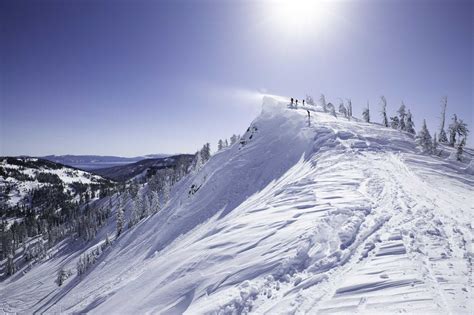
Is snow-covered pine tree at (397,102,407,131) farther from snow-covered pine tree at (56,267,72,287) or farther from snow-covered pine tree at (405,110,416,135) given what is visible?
snow-covered pine tree at (56,267,72,287)

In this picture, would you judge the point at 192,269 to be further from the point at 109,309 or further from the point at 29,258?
the point at 29,258

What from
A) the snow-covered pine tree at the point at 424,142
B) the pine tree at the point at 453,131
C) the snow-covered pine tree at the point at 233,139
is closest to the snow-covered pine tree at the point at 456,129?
the pine tree at the point at 453,131

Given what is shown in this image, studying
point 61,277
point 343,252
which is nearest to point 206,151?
point 61,277

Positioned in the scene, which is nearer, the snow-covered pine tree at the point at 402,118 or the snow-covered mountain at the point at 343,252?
the snow-covered mountain at the point at 343,252

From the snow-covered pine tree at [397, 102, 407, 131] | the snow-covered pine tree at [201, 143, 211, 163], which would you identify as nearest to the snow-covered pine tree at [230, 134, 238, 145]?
the snow-covered pine tree at [201, 143, 211, 163]

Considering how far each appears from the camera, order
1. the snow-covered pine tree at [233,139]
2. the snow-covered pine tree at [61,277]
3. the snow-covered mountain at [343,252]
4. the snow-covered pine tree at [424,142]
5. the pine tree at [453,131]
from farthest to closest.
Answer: the snow-covered pine tree at [233,139], the snow-covered pine tree at [61,277], the pine tree at [453,131], the snow-covered pine tree at [424,142], the snow-covered mountain at [343,252]

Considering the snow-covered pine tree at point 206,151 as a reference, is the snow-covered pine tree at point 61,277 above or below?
below

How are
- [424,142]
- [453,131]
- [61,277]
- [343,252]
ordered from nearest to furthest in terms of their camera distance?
[343,252] < [424,142] < [453,131] < [61,277]

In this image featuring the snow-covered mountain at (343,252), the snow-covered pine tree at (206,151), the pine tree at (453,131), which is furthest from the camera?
the snow-covered pine tree at (206,151)

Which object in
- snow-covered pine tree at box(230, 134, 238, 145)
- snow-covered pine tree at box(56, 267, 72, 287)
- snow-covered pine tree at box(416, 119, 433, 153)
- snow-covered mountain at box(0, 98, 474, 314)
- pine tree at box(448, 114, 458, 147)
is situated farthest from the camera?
snow-covered pine tree at box(230, 134, 238, 145)

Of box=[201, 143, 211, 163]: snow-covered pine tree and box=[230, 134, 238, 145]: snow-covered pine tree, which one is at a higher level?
box=[230, 134, 238, 145]: snow-covered pine tree

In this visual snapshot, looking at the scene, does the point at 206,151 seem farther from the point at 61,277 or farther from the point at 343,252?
the point at 343,252

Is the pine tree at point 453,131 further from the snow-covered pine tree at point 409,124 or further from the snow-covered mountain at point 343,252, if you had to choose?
the snow-covered mountain at point 343,252

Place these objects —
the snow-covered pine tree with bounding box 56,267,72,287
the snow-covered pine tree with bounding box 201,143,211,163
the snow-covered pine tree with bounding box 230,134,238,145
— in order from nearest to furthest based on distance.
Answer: the snow-covered pine tree with bounding box 56,267,72,287, the snow-covered pine tree with bounding box 230,134,238,145, the snow-covered pine tree with bounding box 201,143,211,163
